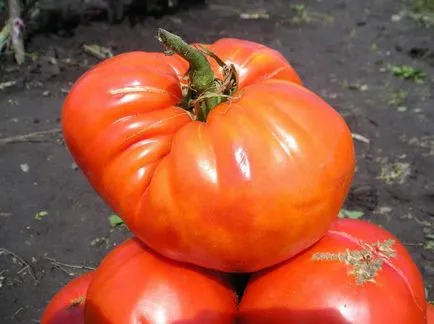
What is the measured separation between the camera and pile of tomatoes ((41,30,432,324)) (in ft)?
4.11

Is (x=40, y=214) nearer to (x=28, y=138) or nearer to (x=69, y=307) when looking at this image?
(x=28, y=138)

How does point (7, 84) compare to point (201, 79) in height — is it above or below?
below

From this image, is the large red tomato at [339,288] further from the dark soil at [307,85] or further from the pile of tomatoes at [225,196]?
the dark soil at [307,85]

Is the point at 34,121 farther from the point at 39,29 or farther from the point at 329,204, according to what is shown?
the point at 329,204

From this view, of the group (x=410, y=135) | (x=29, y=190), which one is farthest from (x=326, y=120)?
(x=410, y=135)

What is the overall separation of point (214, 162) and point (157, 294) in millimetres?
330

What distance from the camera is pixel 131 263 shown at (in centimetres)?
145

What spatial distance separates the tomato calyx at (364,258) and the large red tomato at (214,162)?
7 cm

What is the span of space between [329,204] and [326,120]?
17 cm

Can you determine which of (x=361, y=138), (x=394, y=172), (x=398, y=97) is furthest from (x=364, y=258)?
(x=398, y=97)

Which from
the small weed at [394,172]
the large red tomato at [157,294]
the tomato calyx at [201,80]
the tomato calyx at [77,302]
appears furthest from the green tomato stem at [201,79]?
the small weed at [394,172]

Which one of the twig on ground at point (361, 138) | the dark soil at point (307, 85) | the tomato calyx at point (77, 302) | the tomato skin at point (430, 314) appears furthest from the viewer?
the twig on ground at point (361, 138)

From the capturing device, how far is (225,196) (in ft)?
4.07

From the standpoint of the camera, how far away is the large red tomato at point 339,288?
1310 millimetres
